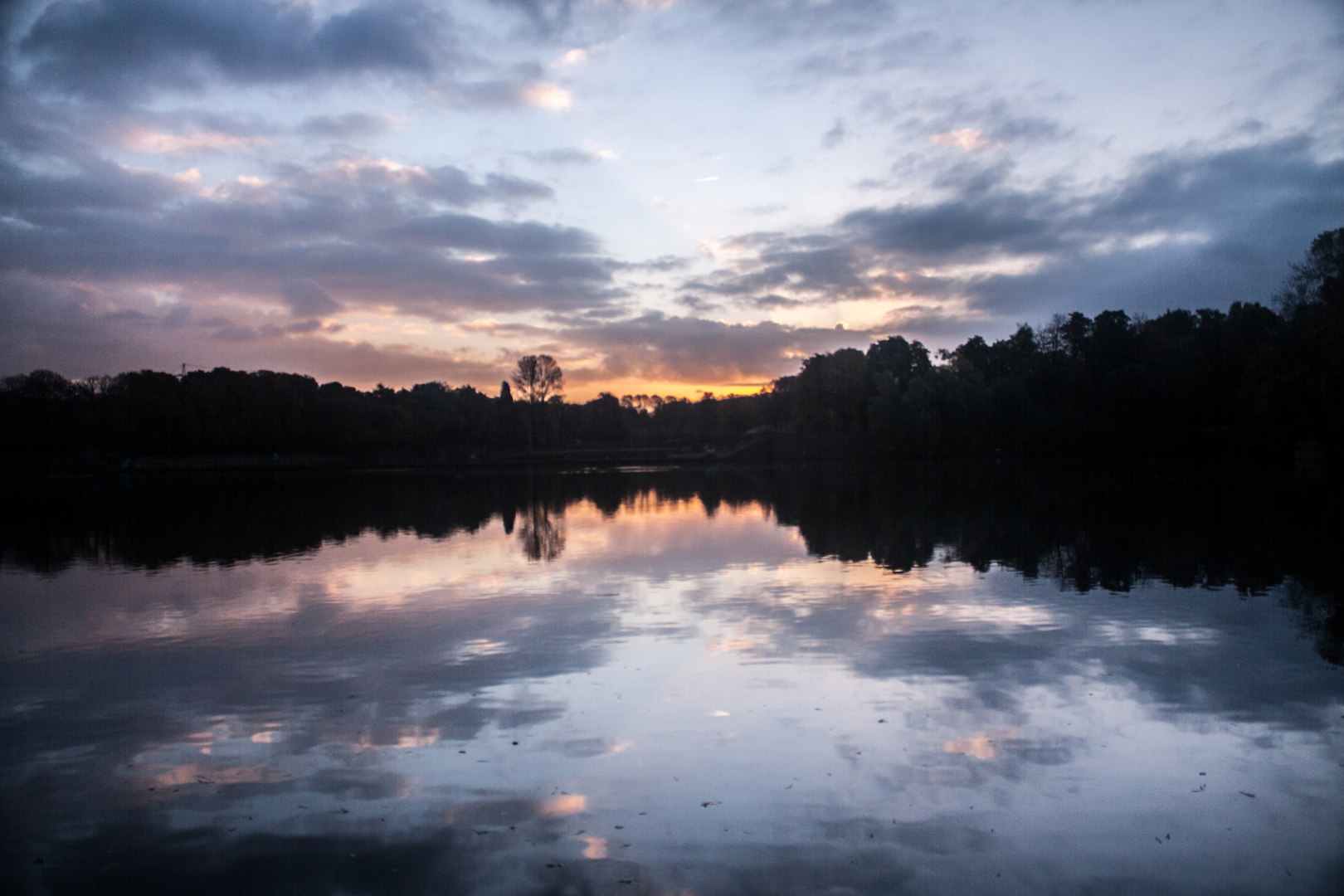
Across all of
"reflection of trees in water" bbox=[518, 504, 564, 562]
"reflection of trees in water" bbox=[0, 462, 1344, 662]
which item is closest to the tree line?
"reflection of trees in water" bbox=[0, 462, 1344, 662]

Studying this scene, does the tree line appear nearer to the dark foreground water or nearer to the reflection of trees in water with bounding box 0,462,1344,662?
the reflection of trees in water with bounding box 0,462,1344,662

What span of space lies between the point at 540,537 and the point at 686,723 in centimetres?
1426

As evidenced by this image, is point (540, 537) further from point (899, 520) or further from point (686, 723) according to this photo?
point (686, 723)

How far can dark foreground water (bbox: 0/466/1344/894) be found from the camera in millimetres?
4730

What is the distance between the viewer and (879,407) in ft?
253

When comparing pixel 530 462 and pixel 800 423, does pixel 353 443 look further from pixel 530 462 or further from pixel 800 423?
pixel 800 423

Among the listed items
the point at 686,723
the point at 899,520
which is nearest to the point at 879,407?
the point at 899,520

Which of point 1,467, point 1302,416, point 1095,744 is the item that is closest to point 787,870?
point 1095,744

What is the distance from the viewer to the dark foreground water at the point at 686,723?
15.5ft

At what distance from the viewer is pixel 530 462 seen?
8212 cm

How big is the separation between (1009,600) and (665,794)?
781 cm

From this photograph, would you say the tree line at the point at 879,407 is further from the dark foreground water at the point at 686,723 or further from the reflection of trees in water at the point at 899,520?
the dark foreground water at the point at 686,723

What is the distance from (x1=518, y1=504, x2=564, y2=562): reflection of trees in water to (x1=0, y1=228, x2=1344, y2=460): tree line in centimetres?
5390

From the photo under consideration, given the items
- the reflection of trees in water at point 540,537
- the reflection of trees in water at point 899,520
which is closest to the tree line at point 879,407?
the reflection of trees in water at point 899,520
